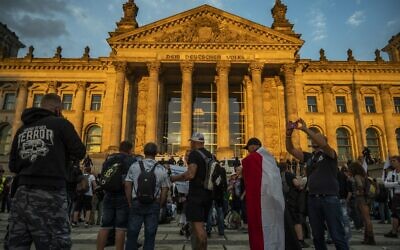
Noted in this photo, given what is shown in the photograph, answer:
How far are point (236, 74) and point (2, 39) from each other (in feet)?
107

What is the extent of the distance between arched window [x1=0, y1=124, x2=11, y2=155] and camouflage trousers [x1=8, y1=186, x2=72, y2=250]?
3911 centimetres

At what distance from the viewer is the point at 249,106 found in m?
34.1

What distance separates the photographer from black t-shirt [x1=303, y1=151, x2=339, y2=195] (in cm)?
509

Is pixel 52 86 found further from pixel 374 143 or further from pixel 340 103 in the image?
pixel 374 143

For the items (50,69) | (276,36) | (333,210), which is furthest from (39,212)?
(50,69)

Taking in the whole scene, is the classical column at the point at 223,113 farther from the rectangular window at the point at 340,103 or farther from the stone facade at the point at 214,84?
the rectangular window at the point at 340,103

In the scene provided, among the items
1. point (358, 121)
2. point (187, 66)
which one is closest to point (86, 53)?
point (187, 66)

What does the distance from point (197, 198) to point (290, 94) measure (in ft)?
91.3

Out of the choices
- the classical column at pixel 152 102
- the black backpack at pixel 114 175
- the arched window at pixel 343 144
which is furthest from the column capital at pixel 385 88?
the black backpack at pixel 114 175

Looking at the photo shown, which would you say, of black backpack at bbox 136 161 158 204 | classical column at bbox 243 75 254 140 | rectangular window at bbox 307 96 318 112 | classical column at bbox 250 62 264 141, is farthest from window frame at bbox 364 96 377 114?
black backpack at bbox 136 161 158 204

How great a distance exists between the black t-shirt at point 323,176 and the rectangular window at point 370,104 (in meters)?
36.1

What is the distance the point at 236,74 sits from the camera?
35.4 metres

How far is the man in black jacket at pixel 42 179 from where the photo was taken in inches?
125

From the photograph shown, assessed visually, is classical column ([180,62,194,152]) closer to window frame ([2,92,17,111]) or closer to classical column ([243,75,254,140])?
classical column ([243,75,254,140])
